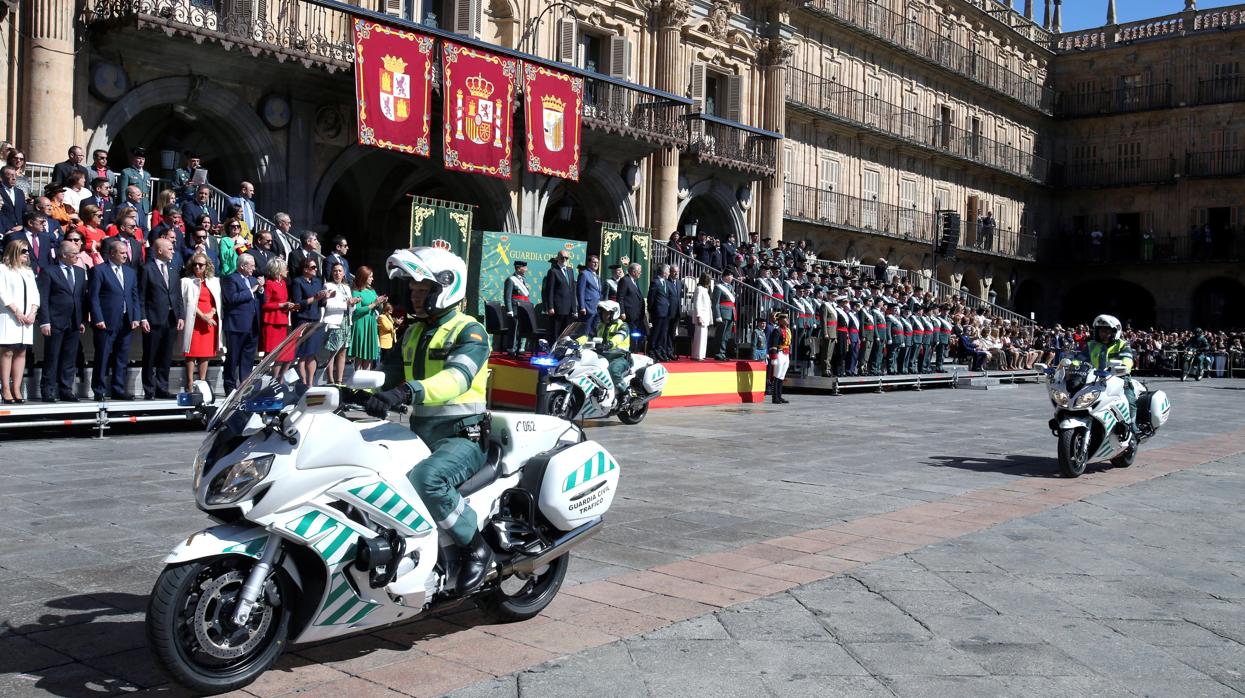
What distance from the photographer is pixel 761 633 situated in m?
5.24

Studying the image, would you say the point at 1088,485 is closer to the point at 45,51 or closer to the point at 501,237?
the point at 501,237

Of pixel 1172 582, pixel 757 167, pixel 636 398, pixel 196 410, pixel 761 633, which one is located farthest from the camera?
pixel 757 167

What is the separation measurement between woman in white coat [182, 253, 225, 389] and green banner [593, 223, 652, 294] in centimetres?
1013

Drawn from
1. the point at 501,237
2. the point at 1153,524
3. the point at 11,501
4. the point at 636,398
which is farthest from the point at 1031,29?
the point at 11,501

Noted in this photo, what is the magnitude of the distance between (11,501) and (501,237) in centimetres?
1188

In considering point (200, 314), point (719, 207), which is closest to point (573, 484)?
point (200, 314)

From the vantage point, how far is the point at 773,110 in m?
30.6

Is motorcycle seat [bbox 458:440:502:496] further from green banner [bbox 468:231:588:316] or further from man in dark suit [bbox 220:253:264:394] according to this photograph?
green banner [bbox 468:231:588:316]

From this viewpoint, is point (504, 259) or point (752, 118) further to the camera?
point (752, 118)

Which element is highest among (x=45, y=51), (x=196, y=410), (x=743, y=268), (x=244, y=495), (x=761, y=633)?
(x=45, y=51)

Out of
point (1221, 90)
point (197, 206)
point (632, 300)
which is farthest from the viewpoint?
point (1221, 90)

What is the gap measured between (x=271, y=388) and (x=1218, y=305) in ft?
163

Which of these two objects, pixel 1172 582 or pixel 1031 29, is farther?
pixel 1031 29

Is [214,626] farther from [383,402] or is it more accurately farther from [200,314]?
[200,314]
